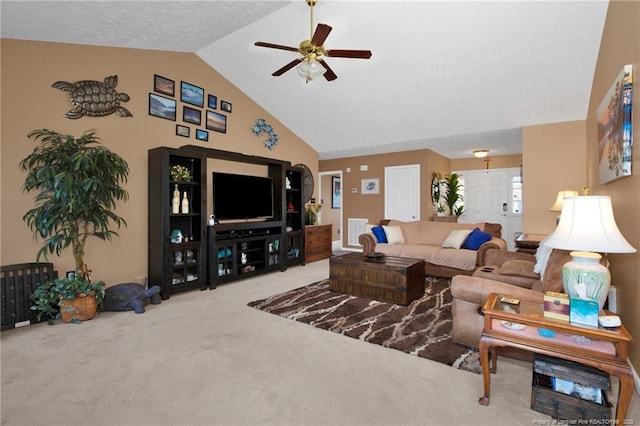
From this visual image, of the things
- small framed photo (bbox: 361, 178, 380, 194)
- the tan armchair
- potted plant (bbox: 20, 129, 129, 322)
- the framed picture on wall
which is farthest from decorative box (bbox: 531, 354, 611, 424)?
the framed picture on wall

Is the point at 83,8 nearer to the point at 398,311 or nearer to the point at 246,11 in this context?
the point at 246,11

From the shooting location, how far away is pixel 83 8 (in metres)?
2.92

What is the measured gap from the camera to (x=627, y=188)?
229 cm

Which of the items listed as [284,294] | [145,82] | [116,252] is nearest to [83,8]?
[145,82]

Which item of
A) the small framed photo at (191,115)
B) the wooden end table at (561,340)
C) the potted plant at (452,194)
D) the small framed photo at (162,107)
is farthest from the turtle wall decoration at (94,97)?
the potted plant at (452,194)

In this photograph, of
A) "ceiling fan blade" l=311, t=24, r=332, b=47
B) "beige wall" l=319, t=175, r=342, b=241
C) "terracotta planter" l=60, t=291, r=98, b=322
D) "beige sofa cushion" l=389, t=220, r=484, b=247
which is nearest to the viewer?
"ceiling fan blade" l=311, t=24, r=332, b=47

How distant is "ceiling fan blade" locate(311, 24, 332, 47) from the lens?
255 centimetres

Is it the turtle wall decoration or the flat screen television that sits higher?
the turtle wall decoration

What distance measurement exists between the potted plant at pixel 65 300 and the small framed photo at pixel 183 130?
2.33m

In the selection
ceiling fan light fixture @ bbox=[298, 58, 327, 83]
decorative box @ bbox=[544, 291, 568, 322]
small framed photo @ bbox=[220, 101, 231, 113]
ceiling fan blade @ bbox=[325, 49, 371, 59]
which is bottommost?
decorative box @ bbox=[544, 291, 568, 322]

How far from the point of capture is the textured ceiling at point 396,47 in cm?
320

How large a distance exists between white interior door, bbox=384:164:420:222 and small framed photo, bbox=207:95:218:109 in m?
4.15

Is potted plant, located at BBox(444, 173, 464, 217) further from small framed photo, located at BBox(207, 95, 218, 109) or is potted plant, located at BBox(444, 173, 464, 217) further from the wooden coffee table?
small framed photo, located at BBox(207, 95, 218, 109)

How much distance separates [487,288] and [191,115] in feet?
14.7
